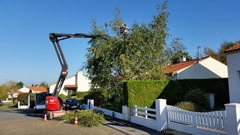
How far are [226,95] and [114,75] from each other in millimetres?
9347

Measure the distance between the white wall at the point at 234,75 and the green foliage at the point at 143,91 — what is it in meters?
4.34

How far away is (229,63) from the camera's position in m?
16.3

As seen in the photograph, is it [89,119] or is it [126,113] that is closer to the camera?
[89,119]

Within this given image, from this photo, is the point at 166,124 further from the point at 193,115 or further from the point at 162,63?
the point at 162,63

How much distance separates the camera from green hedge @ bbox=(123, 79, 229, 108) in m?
16.5

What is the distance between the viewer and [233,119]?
805 cm

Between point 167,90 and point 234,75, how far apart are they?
4.55m

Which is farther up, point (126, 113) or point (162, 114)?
point (162, 114)

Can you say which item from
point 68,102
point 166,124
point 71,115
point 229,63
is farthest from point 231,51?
point 68,102

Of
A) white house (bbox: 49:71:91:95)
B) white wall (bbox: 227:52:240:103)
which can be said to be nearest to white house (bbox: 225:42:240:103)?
white wall (bbox: 227:52:240:103)

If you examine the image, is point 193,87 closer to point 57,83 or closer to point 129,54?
point 129,54

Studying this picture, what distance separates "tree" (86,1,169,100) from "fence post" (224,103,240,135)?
12893 millimetres

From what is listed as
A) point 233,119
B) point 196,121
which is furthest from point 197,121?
point 233,119

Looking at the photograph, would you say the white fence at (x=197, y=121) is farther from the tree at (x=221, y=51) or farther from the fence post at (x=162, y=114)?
the tree at (x=221, y=51)
